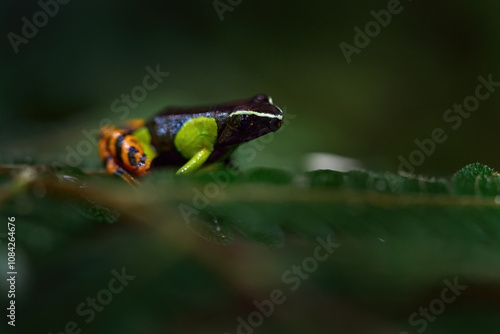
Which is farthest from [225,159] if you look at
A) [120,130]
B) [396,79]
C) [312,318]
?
[396,79]

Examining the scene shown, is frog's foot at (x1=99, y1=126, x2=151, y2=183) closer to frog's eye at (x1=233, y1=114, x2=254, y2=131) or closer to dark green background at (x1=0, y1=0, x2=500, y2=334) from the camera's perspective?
dark green background at (x1=0, y1=0, x2=500, y2=334)

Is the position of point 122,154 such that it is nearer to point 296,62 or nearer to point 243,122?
point 243,122

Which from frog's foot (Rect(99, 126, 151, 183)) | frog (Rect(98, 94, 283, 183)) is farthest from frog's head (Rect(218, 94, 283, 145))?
frog's foot (Rect(99, 126, 151, 183))

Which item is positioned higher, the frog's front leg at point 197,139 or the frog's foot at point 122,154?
the frog's foot at point 122,154

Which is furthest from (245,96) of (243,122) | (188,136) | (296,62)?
(243,122)

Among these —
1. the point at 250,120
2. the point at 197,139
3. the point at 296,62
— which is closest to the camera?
the point at 250,120

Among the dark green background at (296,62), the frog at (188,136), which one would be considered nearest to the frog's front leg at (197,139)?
the frog at (188,136)

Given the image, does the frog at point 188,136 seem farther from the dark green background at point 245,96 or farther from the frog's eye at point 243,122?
the dark green background at point 245,96
